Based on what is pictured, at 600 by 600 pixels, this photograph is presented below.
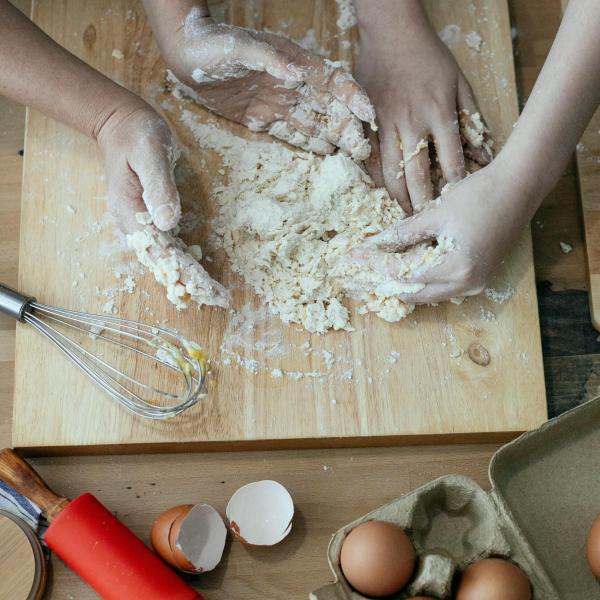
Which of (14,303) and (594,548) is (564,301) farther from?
(14,303)

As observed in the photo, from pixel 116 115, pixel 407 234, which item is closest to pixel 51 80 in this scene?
pixel 116 115

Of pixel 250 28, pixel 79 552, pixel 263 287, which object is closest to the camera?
pixel 79 552

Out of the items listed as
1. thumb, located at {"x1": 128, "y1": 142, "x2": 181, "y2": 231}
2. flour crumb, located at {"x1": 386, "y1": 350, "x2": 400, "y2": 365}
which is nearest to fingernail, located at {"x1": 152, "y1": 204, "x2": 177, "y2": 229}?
thumb, located at {"x1": 128, "y1": 142, "x2": 181, "y2": 231}

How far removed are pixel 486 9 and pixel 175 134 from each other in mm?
561

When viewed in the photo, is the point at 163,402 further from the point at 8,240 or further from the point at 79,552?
the point at 8,240

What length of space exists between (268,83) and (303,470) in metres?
0.59

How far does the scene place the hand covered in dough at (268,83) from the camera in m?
1.17

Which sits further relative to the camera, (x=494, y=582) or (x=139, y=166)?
(x=139, y=166)

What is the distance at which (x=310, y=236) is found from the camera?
117 centimetres

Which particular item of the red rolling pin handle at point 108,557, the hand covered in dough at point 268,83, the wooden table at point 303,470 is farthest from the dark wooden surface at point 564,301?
the red rolling pin handle at point 108,557

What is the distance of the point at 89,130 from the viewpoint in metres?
1.20

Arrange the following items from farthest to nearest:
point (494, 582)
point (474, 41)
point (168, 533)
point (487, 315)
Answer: point (474, 41) → point (487, 315) → point (168, 533) → point (494, 582)

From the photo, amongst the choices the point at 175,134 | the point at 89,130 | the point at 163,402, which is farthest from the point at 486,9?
the point at 163,402

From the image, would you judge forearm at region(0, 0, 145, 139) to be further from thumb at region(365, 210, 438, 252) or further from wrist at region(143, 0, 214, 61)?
thumb at region(365, 210, 438, 252)
